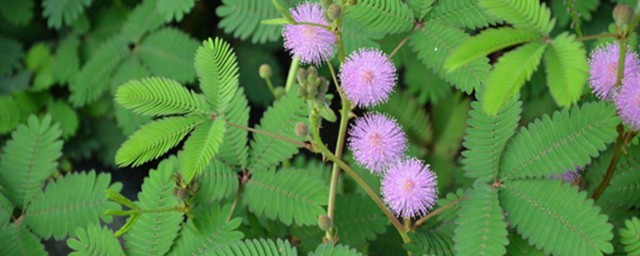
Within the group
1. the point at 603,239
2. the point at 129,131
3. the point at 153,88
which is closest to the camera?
the point at 603,239

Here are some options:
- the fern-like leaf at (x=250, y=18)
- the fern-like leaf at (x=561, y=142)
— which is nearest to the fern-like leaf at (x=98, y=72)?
the fern-like leaf at (x=250, y=18)

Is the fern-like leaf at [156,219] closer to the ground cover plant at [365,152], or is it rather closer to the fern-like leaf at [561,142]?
the ground cover plant at [365,152]

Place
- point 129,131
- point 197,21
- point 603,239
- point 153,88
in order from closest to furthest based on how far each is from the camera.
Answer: point 603,239 → point 153,88 → point 129,131 → point 197,21

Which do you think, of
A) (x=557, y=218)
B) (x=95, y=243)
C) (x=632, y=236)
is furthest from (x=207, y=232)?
(x=632, y=236)

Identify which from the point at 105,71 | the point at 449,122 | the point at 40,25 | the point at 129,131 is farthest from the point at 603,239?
the point at 40,25

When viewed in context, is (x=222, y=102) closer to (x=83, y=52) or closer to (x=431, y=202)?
(x=431, y=202)

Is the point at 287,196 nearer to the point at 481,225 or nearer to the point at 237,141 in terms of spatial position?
the point at 237,141
